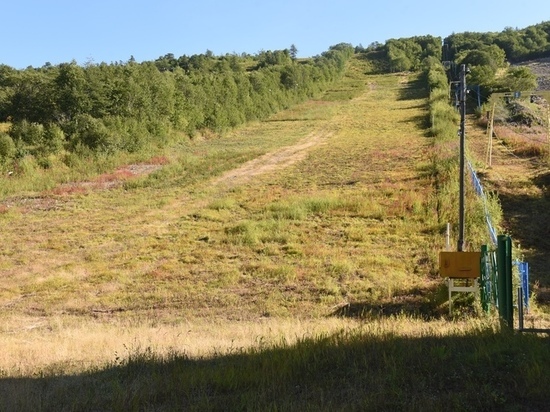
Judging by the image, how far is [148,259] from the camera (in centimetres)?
1398

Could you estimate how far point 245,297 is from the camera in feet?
36.1

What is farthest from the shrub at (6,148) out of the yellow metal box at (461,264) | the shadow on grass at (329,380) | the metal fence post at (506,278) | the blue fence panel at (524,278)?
the metal fence post at (506,278)

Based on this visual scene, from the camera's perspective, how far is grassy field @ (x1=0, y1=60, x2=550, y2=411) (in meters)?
4.54

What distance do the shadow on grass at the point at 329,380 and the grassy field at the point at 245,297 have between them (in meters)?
0.02

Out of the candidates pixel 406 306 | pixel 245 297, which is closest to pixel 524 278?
pixel 406 306

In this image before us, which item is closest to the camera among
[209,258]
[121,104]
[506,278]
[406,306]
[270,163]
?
[506,278]


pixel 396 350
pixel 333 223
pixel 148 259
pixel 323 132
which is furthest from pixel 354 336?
pixel 323 132

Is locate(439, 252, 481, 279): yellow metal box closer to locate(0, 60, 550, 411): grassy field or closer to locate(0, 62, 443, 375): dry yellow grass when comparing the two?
locate(0, 60, 550, 411): grassy field

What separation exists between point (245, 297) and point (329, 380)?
6.37 metres

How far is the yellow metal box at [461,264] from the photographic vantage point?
29.1 ft

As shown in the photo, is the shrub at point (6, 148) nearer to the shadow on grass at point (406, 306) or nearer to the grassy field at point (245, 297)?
the grassy field at point (245, 297)

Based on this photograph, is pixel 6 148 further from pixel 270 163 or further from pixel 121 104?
pixel 270 163

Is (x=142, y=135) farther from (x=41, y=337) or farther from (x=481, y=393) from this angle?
(x=481, y=393)

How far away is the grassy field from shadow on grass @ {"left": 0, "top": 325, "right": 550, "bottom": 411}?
2 cm
